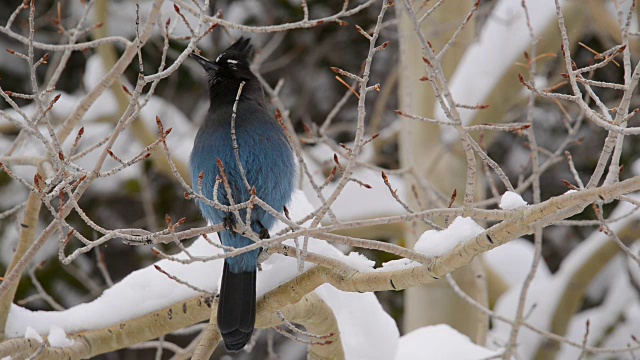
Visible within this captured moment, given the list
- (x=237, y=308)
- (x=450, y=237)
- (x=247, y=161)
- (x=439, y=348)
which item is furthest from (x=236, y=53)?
(x=450, y=237)

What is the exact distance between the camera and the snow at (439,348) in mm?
4156

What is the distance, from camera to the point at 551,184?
1016cm

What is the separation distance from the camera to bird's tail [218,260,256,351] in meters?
3.46

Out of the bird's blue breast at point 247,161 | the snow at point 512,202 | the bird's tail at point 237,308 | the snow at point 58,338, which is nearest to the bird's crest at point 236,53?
the bird's blue breast at point 247,161

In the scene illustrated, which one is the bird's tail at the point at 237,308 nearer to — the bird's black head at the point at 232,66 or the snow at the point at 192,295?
the snow at the point at 192,295

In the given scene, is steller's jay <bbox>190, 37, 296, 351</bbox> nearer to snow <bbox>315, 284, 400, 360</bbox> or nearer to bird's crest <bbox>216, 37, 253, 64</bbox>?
bird's crest <bbox>216, 37, 253, 64</bbox>

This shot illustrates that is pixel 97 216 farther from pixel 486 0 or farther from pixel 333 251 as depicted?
pixel 333 251

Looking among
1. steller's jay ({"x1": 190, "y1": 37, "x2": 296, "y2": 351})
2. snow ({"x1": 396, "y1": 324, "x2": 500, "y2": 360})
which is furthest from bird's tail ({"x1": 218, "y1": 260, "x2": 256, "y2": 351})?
snow ({"x1": 396, "y1": 324, "x2": 500, "y2": 360})

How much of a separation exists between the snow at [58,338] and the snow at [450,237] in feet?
5.41

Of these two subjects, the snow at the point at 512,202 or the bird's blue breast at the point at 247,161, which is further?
the bird's blue breast at the point at 247,161

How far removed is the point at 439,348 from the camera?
4199 mm

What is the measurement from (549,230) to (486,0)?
3.07 metres

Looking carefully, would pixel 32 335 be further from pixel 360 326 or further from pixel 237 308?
pixel 360 326

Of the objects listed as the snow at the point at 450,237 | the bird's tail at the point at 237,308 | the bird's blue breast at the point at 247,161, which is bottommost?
the snow at the point at 450,237
